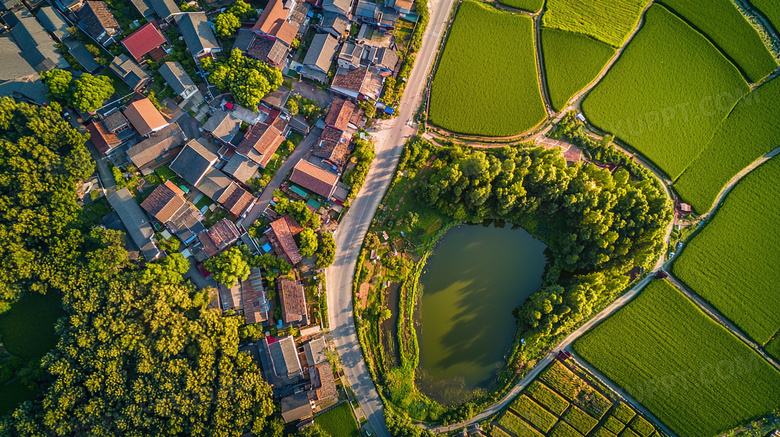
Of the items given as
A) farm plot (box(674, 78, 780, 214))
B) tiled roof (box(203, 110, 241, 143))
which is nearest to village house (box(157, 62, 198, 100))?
tiled roof (box(203, 110, 241, 143))

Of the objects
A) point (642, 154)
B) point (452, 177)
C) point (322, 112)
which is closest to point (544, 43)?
point (642, 154)

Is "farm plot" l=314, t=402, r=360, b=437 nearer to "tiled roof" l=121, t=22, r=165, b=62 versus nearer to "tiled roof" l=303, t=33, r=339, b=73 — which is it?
"tiled roof" l=303, t=33, r=339, b=73

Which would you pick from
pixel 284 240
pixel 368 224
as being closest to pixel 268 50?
pixel 284 240

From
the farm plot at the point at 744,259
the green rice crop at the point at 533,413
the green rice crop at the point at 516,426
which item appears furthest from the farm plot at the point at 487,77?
the green rice crop at the point at 516,426

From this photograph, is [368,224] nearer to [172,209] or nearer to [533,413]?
[172,209]

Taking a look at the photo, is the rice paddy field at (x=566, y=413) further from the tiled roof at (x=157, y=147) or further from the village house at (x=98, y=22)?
the village house at (x=98, y=22)

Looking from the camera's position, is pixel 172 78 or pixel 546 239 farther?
pixel 546 239

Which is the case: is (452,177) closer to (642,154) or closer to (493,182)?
(493,182)
